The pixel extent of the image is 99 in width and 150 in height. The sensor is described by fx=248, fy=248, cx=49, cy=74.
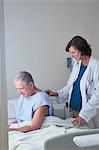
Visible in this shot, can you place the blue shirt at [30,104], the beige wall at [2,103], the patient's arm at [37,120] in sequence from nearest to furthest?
the beige wall at [2,103] → the patient's arm at [37,120] → the blue shirt at [30,104]

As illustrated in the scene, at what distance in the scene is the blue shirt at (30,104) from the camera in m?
1.81

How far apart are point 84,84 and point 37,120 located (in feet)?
1.60

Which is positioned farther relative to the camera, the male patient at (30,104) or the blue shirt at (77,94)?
the blue shirt at (77,94)

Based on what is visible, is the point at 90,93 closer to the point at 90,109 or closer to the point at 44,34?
the point at 90,109

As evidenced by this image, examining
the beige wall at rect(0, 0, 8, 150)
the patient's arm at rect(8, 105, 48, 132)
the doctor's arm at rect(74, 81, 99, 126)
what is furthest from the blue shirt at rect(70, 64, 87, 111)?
the beige wall at rect(0, 0, 8, 150)

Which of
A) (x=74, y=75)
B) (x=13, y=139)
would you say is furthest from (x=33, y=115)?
(x=74, y=75)

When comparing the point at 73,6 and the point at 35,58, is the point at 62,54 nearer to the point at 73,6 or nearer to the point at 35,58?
the point at 35,58

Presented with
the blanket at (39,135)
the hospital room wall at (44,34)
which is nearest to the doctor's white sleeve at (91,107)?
the blanket at (39,135)

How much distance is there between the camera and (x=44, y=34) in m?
2.71

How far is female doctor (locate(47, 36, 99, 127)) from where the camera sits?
1833mm

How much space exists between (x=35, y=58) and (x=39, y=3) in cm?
59

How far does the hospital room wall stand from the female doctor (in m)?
0.59

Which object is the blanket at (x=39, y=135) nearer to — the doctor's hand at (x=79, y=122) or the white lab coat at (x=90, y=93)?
the doctor's hand at (x=79, y=122)

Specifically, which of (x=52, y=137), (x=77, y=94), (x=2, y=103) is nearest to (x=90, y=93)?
(x=77, y=94)
